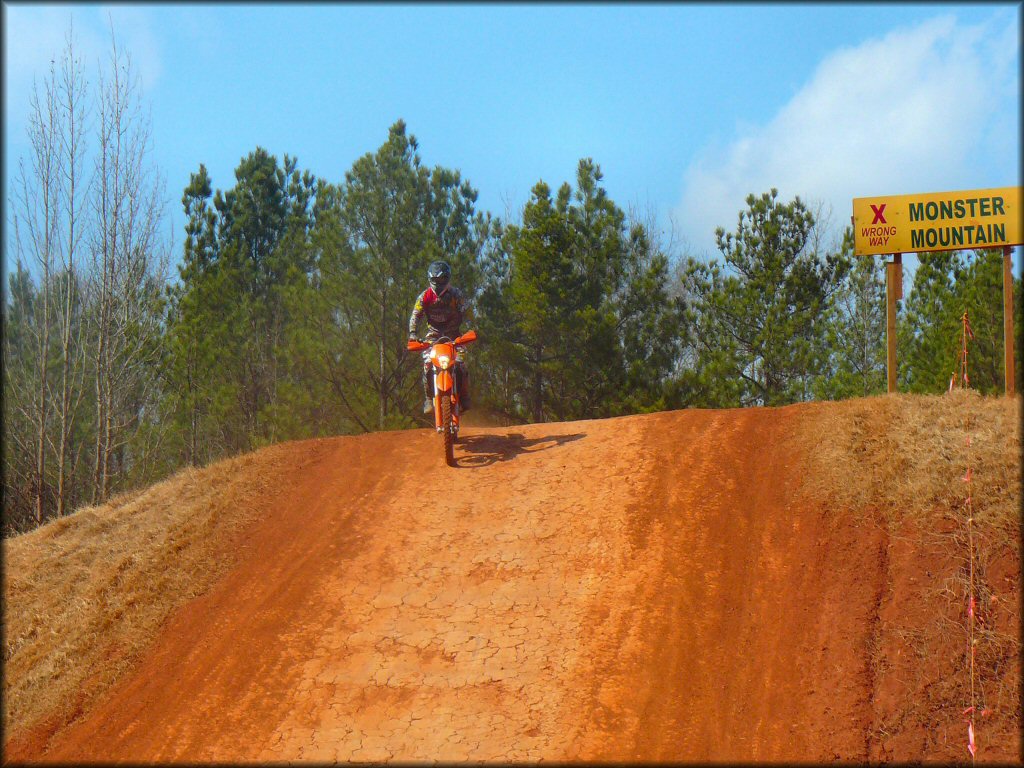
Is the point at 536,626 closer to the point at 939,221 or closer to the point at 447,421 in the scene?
the point at 447,421

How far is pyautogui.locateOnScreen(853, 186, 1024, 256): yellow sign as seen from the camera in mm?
12664

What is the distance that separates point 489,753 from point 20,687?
17.9ft

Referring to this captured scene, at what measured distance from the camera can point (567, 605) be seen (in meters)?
8.77

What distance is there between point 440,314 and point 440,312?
31 mm

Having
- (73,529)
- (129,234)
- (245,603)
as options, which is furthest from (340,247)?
(245,603)

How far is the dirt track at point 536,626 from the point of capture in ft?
23.5

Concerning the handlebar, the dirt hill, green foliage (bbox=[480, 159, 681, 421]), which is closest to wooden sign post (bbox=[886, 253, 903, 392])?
the dirt hill

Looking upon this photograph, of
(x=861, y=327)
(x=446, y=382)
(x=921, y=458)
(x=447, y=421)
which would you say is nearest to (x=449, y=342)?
(x=446, y=382)

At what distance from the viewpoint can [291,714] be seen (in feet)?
25.4

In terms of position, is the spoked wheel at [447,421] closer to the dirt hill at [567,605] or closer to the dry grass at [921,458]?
the dirt hill at [567,605]

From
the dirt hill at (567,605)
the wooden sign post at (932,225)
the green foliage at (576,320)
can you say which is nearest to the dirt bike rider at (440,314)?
the dirt hill at (567,605)

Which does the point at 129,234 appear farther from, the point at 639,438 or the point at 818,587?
the point at 818,587

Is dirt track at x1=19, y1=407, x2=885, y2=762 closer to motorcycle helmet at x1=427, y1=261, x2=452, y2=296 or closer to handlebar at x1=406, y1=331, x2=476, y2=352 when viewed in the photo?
handlebar at x1=406, y1=331, x2=476, y2=352

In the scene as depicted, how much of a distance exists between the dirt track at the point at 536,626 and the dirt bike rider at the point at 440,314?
4.00 ft
